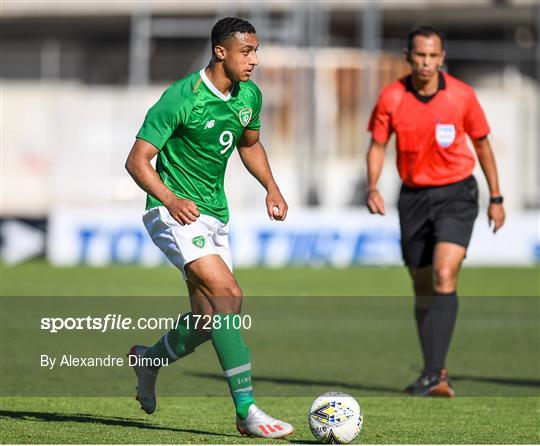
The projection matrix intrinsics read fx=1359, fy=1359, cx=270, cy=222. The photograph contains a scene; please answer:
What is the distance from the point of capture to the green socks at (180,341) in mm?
6922

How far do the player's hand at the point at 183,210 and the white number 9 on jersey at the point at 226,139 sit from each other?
549mm

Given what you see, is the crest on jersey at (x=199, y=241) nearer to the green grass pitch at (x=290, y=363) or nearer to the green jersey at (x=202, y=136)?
the green jersey at (x=202, y=136)

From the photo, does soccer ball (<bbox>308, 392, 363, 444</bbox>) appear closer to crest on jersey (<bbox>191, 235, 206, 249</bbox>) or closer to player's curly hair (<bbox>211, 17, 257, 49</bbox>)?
crest on jersey (<bbox>191, 235, 206, 249</bbox>)

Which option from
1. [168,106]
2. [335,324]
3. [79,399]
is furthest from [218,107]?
[335,324]

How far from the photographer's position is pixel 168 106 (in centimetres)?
671

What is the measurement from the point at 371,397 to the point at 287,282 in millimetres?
9739

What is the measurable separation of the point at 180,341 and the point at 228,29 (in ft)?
5.26

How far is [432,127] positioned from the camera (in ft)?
29.5

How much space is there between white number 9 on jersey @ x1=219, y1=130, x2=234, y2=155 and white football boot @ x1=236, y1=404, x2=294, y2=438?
4.43 feet

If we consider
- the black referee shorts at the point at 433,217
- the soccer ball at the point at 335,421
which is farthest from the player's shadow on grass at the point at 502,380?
the soccer ball at the point at 335,421

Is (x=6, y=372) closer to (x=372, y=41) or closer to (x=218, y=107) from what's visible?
(x=218, y=107)

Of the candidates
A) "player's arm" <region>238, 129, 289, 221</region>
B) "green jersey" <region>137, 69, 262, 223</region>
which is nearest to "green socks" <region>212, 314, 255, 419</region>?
"green jersey" <region>137, 69, 262, 223</region>

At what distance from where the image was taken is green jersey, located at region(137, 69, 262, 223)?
22.3 feet

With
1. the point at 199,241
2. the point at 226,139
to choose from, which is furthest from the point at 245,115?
the point at 199,241
